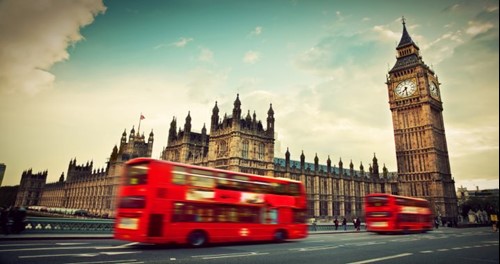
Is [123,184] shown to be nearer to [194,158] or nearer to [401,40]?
[194,158]

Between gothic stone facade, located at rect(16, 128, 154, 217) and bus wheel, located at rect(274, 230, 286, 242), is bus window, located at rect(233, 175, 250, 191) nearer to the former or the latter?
bus wheel, located at rect(274, 230, 286, 242)

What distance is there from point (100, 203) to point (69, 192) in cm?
3206

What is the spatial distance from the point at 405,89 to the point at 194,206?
75028 mm

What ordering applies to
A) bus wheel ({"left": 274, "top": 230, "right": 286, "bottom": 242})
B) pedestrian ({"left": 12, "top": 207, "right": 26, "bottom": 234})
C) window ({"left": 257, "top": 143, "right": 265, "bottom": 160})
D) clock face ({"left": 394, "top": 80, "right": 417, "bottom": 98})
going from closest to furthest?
1. pedestrian ({"left": 12, "top": 207, "right": 26, "bottom": 234})
2. bus wheel ({"left": 274, "top": 230, "right": 286, "bottom": 242})
3. window ({"left": 257, "top": 143, "right": 265, "bottom": 160})
4. clock face ({"left": 394, "top": 80, "right": 417, "bottom": 98})

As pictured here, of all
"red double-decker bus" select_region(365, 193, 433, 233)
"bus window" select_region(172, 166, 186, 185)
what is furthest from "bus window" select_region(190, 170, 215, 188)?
"red double-decker bus" select_region(365, 193, 433, 233)

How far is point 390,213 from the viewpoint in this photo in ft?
87.6

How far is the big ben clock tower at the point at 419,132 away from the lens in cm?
6525

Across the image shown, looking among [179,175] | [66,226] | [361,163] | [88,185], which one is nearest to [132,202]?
[179,175]

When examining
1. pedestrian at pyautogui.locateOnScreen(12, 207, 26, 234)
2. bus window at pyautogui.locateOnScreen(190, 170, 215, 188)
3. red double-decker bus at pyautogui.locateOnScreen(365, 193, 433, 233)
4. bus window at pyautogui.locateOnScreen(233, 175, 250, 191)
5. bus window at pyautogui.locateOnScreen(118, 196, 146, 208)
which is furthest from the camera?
red double-decker bus at pyautogui.locateOnScreen(365, 193, 433, 233)

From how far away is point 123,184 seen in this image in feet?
45.4

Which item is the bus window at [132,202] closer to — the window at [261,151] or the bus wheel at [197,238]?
the bus wheel at [197,238]

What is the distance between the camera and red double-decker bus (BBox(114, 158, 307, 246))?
1275 centimetres

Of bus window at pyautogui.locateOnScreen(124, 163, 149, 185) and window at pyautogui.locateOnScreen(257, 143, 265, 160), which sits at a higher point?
window at pyautogui.locateOnScreen(257, 143, 265, 160)

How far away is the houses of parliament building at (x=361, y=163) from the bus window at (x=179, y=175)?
121 feet
